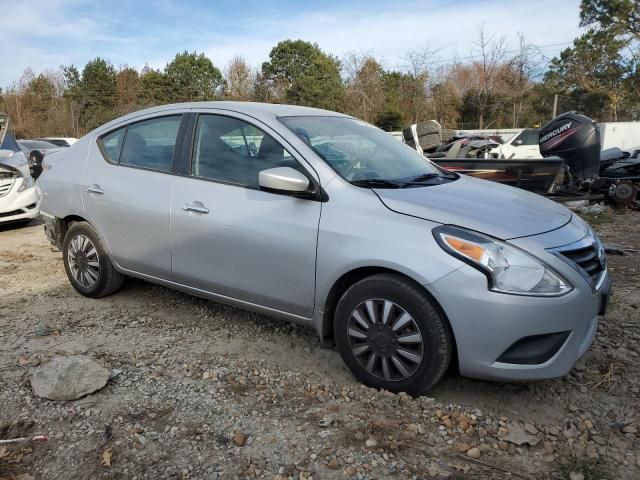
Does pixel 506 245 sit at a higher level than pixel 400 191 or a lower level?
lower

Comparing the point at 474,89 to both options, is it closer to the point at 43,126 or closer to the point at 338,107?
the point at 338,107

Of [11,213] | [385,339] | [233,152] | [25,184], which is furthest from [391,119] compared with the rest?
[385,339]

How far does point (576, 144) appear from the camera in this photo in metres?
8.38

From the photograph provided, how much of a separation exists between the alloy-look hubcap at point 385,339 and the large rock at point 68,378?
1.46 meters

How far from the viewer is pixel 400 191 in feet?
10.2

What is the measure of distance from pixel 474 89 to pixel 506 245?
115 ft

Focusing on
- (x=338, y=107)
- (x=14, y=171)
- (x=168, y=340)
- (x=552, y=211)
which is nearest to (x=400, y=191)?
(x=552, y=211)

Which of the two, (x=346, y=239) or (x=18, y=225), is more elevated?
(x=346, y=239)

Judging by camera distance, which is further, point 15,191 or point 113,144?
point 15,191

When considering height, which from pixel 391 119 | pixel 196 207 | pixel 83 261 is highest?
pixel 391 119

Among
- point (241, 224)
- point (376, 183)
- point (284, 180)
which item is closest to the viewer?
point (284, 180)

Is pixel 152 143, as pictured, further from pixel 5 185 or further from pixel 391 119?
pixel 391 119

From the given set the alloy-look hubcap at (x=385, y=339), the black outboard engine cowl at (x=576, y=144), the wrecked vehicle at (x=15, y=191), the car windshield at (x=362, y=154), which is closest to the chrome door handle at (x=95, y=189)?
the car windshield at (x=362, y=154)

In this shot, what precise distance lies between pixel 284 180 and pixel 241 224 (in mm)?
466
